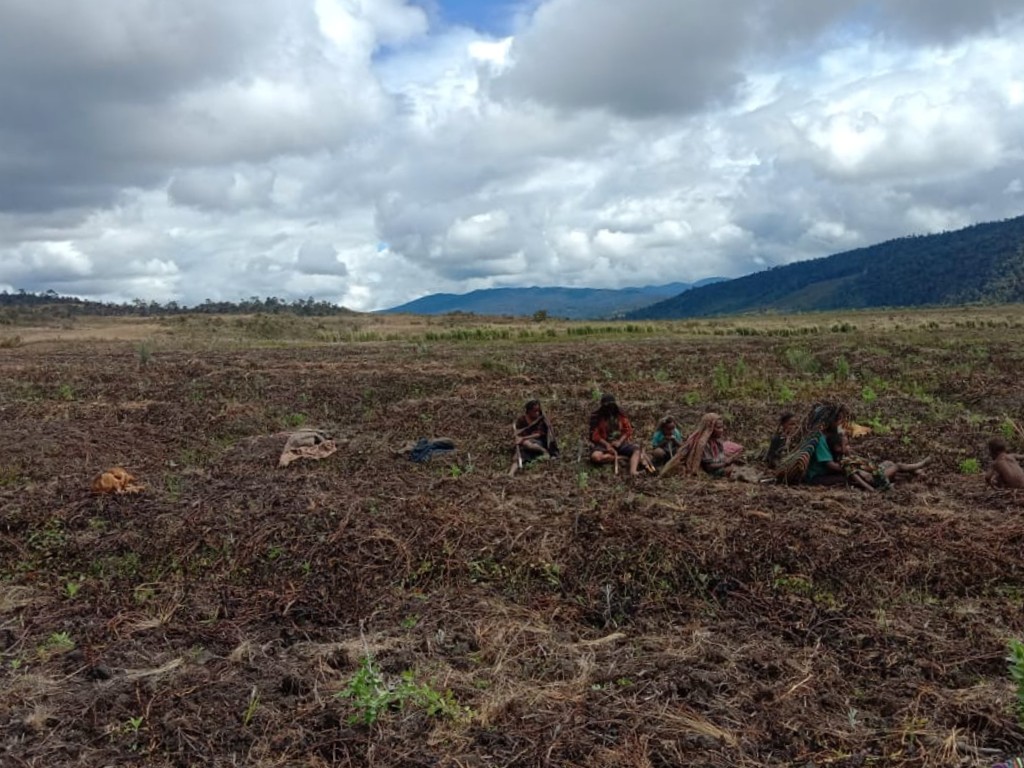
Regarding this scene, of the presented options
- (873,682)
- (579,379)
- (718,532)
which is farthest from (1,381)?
(873,682)

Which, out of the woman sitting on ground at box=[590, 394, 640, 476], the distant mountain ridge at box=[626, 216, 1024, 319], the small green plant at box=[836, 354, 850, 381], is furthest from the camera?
the distant mountain ridge at box=[626, 216, 1024, 319]

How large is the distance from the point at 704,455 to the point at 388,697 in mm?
5512

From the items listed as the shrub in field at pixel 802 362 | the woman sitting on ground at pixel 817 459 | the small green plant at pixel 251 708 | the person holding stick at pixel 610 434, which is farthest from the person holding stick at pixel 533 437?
the shrub in field at pixel 802 362

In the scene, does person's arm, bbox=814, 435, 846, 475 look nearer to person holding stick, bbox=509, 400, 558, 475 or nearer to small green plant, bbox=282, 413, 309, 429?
person holding stick, bbox=509, 400, 558, 475

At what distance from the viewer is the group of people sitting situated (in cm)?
759

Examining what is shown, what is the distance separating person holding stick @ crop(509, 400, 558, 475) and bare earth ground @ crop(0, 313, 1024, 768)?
32 cm

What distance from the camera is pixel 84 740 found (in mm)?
3561

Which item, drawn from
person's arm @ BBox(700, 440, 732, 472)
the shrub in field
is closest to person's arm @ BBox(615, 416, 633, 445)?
person's arm @ BBox(700, 440, 732, 472)

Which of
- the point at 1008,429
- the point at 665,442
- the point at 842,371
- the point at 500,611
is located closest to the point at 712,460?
the point at 665,442

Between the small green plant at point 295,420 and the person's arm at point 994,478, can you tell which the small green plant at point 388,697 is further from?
the small green plant at point 295,420

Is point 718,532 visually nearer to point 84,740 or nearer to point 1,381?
point 84,740

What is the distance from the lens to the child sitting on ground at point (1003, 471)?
23.0 ft

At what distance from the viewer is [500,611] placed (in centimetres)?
491

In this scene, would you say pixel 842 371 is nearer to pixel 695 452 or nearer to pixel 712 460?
pixel 712 460
